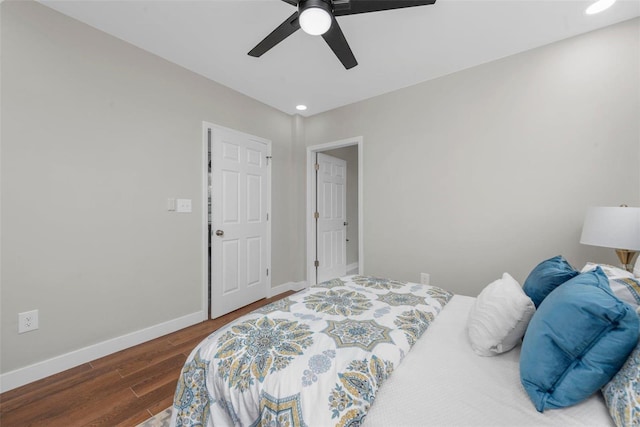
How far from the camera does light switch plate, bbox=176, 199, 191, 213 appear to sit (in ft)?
8.34

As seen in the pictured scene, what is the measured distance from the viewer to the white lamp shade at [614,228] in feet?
5.00

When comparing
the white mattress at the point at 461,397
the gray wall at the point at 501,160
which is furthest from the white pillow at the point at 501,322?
the gray wall at the point at 501,160

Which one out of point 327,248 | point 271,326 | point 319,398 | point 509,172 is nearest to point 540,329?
point 319,398

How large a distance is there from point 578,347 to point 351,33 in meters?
2.31

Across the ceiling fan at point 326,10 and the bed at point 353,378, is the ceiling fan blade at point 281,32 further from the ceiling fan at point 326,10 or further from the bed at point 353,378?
the bed at point 353,378

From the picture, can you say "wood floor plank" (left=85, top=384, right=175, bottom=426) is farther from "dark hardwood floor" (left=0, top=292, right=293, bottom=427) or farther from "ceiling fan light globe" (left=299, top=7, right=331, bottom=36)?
"ceiling fan light globe" (left=299, top=7, right=331, bottom=36)

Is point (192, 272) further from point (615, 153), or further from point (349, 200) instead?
point (615, 153)

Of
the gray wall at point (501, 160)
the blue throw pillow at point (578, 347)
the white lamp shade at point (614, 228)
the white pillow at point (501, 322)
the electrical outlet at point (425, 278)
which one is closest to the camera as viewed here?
the blue throw pillow at point (578, 347)

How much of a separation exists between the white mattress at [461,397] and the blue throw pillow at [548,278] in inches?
11.4

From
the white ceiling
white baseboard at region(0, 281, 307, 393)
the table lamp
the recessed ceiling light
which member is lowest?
white baseboard at region(0, 281, 307, 393)

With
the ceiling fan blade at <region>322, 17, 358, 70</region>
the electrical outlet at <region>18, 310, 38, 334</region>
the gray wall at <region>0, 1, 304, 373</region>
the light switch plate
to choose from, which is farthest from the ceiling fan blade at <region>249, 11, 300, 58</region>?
the electrical outlet at <region>18, 310, 38, 334</region>

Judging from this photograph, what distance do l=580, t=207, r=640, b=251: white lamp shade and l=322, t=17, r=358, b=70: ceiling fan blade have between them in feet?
6.38

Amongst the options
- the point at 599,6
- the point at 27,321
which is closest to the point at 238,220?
the point at 27,321

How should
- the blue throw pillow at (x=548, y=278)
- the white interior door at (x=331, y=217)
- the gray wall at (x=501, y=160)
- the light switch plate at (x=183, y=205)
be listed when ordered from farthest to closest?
the white interior door at (x=331, y=217) → the light switch plate at (x=183, y=205) → the gray wall at (x=501, y=160) → the blue throw pillow at (x=548, y=278)
